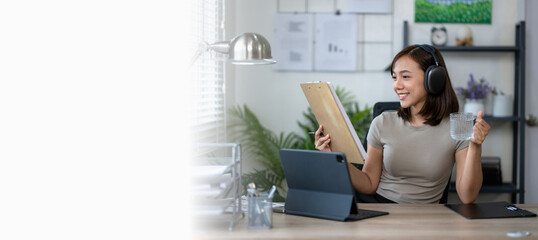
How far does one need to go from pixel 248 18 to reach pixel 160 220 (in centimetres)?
259

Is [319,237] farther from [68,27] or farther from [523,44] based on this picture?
[523,44]

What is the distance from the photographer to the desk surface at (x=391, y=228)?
1.47 m

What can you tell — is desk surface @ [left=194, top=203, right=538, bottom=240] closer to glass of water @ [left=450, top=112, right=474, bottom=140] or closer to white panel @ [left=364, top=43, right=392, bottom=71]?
glass of water @ [left=450, top=112, right=474, bottom=140]

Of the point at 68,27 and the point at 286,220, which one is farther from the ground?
the point at 68,27

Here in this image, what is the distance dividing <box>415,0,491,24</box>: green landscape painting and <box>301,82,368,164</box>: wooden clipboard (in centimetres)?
222

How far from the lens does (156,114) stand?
1.87 metres

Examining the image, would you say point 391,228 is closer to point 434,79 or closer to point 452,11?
point 434,79

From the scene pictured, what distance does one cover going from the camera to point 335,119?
74.9 inches

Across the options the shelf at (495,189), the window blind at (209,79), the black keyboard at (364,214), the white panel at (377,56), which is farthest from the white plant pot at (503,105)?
the black keyboard at (364,214)

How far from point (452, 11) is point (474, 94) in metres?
0.58

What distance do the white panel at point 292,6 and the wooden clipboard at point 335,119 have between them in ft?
6.72

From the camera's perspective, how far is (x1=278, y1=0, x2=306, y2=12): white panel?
3930 mm

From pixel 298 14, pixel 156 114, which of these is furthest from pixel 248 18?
pixel 156 114

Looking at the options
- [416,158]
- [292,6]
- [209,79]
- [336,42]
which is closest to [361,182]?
[416,158]
